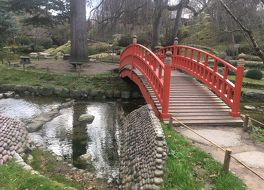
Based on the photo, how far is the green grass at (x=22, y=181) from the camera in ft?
21.7

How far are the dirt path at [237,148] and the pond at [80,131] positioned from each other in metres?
2.53

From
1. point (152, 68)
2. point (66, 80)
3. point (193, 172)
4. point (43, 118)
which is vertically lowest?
point (43, 118)

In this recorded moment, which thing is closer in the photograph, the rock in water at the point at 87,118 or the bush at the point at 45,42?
the rock in water at the point at 87,118

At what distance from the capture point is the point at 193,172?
21.3 ft

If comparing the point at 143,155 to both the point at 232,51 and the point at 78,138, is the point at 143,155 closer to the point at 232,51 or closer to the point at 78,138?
the point at 78,138

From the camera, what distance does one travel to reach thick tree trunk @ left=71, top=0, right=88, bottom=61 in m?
22.0

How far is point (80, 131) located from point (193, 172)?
654 centimetres

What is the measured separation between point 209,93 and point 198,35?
21.7 m

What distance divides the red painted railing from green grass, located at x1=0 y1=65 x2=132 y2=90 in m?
1.23

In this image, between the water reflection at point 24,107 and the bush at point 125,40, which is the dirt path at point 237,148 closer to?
the water reflection at point 24,107

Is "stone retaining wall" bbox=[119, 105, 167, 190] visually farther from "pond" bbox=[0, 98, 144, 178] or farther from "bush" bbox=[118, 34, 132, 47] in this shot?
"bush" bbox=[118, 34, 132, 47]

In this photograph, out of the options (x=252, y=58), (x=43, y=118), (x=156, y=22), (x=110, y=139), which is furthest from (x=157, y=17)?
(x=110, y=139)

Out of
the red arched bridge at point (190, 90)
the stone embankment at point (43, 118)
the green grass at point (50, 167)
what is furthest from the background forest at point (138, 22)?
the green grass at point (50, 167)

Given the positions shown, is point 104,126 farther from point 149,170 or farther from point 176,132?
point 149,170
